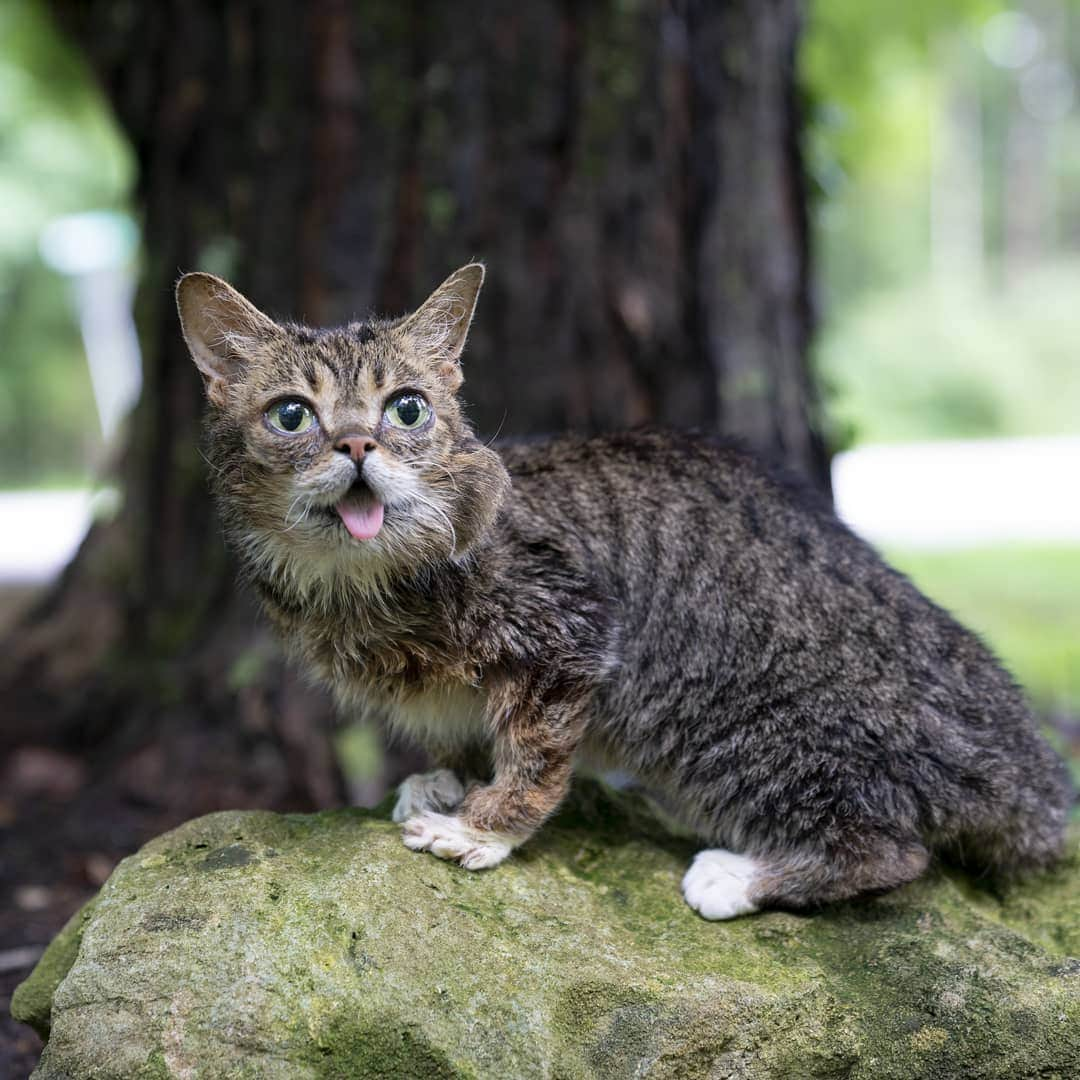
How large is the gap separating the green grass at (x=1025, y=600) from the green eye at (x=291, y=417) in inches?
182

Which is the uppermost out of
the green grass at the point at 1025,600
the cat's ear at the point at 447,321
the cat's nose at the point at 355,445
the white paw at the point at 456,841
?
the cat's ear at the point at 447,321

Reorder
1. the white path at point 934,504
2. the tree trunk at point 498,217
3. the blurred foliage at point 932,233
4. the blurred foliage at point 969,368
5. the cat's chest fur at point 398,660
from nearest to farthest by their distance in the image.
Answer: the cat's chest fur at point 398,660
the tree trunk at point 498,217
the blurred foliage at point 932,233
the white path at point 934,504
the blurred foliage at point 969,368

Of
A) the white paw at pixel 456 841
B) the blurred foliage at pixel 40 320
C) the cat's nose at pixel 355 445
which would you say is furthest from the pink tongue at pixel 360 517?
the blurred foliage at pixel 40 320

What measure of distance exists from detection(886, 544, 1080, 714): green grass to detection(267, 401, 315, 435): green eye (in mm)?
4630

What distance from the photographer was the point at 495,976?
2787 mm

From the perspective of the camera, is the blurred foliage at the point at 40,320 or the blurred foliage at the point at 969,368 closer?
the blurred foliage at the point at 40,320

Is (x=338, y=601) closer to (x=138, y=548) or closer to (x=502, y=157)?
(x=502, y=157)

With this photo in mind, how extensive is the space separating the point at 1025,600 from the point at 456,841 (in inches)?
328

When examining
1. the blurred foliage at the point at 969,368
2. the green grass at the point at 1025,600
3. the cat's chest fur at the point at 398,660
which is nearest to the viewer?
the cat's chest fur at the point at 398,660

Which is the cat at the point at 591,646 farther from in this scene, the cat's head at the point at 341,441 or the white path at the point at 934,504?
the white path at the point at 934,504

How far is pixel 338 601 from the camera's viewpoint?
325 cm

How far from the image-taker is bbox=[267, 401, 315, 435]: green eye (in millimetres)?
3014

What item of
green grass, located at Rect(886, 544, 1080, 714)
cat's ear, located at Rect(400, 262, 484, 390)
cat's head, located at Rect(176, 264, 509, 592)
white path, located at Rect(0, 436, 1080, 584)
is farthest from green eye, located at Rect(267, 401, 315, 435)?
white path, located at Rect(0, 436, 1080, 584)

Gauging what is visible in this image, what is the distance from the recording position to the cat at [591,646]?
3.12 m
